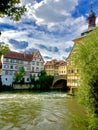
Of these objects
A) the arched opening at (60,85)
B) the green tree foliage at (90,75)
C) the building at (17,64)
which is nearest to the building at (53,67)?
the building at (17,64)

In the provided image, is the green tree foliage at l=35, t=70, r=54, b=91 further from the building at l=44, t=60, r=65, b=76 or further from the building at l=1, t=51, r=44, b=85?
the building at l=44, t=60, r=65, b=76

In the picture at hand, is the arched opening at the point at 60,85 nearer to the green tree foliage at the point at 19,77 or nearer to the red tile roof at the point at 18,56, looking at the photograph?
the green tree foliage at the point at 19,77

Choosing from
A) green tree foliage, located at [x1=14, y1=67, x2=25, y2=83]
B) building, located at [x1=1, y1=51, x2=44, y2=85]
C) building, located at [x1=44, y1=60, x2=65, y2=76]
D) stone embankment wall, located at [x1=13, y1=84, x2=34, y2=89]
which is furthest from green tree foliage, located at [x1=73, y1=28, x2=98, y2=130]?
building, located at [x1=44, y1=60, x2=65, y2=76]

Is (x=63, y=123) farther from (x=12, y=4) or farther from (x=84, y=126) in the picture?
(x=12, y=4)

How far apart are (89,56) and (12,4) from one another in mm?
9263

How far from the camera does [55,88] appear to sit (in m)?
58.8

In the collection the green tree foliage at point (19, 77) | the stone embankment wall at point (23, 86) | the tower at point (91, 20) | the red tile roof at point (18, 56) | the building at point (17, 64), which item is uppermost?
the tower at point (91, 20)

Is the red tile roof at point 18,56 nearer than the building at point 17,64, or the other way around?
the building at point 17,64

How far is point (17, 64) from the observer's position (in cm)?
6462

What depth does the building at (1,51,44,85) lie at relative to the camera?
196ft

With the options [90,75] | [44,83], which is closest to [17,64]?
[44,83]

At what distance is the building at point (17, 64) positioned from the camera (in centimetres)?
5983

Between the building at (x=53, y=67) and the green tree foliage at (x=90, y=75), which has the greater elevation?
the building at (x=53, y=67)

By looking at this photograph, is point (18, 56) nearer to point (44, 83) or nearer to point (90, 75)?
point (44, 83)
